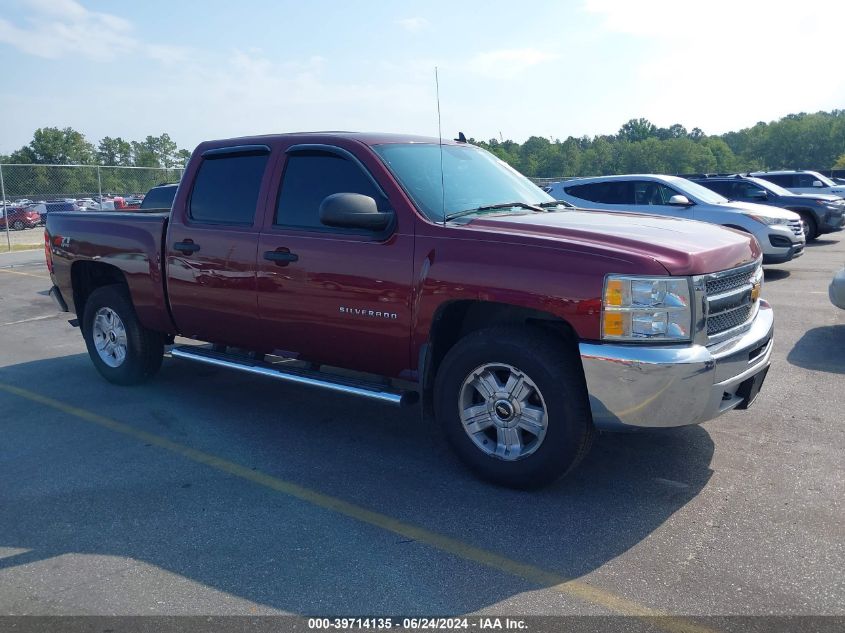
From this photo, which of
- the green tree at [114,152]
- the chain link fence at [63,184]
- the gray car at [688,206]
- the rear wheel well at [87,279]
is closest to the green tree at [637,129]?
the green tree at [114,152]

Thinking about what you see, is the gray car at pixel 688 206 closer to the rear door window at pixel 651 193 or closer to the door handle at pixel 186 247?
the rear door window at pixel 651 193

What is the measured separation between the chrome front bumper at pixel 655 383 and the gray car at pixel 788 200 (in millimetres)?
13418

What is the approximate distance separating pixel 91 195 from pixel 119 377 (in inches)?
839

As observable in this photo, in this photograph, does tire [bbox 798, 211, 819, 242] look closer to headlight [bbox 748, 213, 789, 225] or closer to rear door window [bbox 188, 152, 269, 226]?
headlight [bbox 748, 213, 789, 225]

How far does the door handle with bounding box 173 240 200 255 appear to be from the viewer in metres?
5.70

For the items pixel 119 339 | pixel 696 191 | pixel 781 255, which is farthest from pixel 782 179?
pixel 119 339

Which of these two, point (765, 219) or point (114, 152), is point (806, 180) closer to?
point (765, 219)

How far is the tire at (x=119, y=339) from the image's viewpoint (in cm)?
649

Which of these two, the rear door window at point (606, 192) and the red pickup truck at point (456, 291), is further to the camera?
the rear door window at point (606, 192)

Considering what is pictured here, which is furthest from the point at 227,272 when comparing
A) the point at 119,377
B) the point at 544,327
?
the point at 544,327

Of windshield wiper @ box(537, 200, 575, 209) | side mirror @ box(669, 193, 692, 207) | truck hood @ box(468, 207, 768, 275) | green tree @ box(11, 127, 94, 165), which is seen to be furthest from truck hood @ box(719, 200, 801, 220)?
green tree @ box(11, 127, 94, 165)

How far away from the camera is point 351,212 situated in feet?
14.8

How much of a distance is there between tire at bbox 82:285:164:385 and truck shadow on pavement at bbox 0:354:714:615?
621mm

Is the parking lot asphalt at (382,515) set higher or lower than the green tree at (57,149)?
lower
